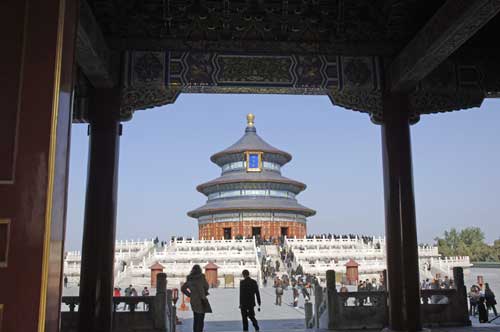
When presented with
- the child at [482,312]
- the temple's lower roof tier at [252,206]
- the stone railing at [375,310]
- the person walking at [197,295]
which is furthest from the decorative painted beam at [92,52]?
the temple's lower roof tier at [252,206]

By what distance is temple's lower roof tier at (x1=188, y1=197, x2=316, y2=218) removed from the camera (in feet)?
131

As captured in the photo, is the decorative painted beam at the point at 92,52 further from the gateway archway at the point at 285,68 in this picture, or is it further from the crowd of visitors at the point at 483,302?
the crowd of visitors at the point at 483,302

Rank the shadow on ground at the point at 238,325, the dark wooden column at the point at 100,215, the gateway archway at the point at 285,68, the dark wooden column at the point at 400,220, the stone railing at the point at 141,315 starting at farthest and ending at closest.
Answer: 1. the shadow on ground at the point at 238,325
2. the stone railing at the point at 141,315
3. the dark wooden column at the point at 400,220
4. the dark wooden column at the point at 100,215
5. the gateway archway at the point at 285,68

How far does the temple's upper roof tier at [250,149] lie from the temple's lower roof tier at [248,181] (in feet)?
4.81

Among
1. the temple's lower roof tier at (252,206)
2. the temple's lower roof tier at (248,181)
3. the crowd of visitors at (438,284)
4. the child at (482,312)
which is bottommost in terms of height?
the child at (482,312)

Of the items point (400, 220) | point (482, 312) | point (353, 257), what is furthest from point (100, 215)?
point (353, 257)

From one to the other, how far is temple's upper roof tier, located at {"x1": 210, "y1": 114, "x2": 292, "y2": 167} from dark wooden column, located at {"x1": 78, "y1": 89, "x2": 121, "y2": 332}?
36.3m

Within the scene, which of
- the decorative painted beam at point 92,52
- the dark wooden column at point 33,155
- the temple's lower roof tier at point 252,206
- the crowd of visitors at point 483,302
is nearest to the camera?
the dark wooden column at point 33,155

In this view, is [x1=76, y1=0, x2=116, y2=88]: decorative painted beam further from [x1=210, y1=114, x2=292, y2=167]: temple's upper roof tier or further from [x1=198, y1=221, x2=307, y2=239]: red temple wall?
[x1=210, y1=114, x2=292, y2=167]: temple's upper roof tier

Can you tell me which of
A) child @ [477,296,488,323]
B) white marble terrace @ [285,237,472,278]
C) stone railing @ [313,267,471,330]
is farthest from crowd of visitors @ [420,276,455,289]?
white marble terrace @ [285,237,472,278]

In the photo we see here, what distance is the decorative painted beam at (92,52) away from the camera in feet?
19.7

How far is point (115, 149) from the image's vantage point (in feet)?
25.2

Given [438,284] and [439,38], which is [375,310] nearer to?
[439,38]

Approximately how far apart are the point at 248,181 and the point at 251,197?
127 cm
